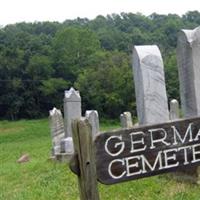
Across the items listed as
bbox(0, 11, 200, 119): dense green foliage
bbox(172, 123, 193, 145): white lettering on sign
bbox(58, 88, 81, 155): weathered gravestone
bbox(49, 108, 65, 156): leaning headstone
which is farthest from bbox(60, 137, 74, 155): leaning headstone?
bbox(0, 11, 200, 119): dense green foliage

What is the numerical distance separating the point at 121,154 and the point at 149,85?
13.7ft

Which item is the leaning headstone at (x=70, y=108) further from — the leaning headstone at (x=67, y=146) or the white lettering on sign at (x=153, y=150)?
the white lettering on sign at (x=153, y=150)

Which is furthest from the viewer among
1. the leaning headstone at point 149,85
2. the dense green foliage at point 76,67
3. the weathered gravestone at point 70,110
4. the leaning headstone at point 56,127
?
the dense green foliage at point 76,67

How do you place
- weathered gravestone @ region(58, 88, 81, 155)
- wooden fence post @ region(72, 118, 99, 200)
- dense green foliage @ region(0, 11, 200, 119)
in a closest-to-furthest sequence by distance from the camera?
1. wooden fence post @ region(72, 118, 99, 200)
2. weathered gravestone @ region(58, 88, 81, 155)
3. dense green foliage @ region(0, 11, 200, 119)

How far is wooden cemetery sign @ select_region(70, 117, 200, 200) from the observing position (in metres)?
2.89

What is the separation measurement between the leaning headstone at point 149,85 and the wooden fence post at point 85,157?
13.5ft

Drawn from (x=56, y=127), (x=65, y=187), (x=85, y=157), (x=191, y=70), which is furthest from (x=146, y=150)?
(x=56, y=127)

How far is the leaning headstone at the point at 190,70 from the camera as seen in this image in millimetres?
6641

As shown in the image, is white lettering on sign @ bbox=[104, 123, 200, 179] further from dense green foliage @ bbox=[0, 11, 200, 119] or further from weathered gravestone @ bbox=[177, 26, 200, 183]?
dense green foliage @ bbox=[0, 11, 200, 119]

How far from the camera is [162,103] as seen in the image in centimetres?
711

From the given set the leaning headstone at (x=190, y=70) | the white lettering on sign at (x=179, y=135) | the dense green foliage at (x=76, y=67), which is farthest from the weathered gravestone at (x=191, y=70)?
the dense green foliage at (x=76, y=67)

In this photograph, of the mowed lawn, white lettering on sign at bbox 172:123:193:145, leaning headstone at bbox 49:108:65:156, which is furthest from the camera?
leaning headstone at bbox 49:108:65:156

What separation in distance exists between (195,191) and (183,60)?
1.96 metres

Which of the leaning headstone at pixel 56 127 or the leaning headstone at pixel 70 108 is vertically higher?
the leaning headstone at pixel 70 108
